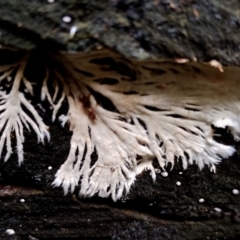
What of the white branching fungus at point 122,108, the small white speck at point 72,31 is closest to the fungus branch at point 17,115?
the white branching fungus at point 122,108

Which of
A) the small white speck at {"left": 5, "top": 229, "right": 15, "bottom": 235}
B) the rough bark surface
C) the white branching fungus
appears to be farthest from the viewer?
the small white speck at {"left": 5, "top": 229, "right": 15, "bottom": 235}

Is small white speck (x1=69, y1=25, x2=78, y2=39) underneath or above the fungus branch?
A: above

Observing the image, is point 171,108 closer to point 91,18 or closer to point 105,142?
point 105,142

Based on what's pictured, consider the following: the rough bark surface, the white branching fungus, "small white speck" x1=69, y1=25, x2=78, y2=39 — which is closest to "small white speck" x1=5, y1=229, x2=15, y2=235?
the rough bark surface

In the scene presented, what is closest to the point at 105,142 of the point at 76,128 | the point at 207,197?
the point at 76,128

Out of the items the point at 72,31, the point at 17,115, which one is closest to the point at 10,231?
the point at 17,115

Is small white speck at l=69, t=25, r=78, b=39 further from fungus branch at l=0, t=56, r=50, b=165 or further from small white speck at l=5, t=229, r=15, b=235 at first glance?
small white speck at l=5, t=229, r=15, b=235
